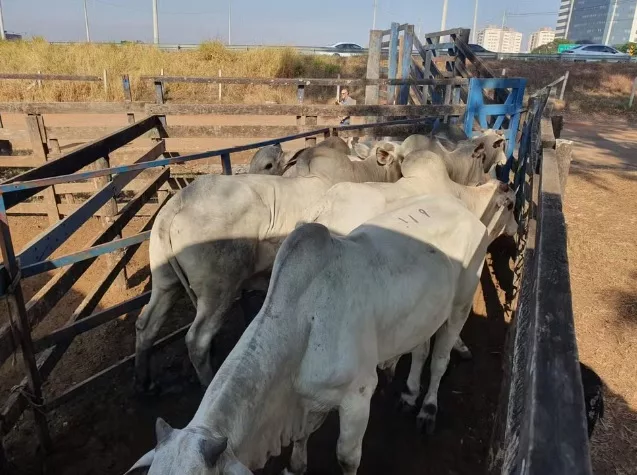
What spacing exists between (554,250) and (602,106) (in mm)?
24092

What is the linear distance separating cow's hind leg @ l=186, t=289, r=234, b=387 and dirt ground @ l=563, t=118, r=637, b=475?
254 cm

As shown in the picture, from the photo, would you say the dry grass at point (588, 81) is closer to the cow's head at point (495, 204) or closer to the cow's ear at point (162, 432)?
the cow's head at point (495, 204)

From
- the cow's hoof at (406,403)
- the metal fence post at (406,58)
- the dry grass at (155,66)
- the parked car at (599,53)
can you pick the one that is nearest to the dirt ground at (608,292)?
the cow's hoof at (406,403)

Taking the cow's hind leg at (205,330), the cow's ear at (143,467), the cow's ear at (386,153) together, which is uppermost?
the cow's ear at (386,153)

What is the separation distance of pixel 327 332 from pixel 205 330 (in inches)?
54.1

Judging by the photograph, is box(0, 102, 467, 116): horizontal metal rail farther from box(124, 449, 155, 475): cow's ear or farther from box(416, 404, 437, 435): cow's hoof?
box(124, 449, 155, 475): cow's ear

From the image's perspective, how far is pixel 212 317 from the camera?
11.5 feet

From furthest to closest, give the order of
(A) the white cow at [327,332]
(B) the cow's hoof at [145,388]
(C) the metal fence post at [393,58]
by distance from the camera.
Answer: (C) the metal fence post at [393,58] < (B) the cow's hoof at [145,388] < (A) the white cow at [327,332]

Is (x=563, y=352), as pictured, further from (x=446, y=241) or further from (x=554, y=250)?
(x=446, y=241)

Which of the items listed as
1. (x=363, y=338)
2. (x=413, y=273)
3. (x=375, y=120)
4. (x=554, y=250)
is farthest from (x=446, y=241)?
(x=375, y=120)

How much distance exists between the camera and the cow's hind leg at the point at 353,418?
2.53 m

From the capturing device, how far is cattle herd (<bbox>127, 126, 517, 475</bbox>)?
6.56 feet

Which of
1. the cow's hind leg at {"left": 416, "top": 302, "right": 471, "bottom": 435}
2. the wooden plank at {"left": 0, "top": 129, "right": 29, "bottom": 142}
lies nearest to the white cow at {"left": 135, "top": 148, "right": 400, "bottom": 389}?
the cow's hind leg at {"left": 416, "top": 302, "right": 471, "bottom": 435}

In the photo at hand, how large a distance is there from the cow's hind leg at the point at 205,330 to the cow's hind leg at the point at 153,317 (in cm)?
26
